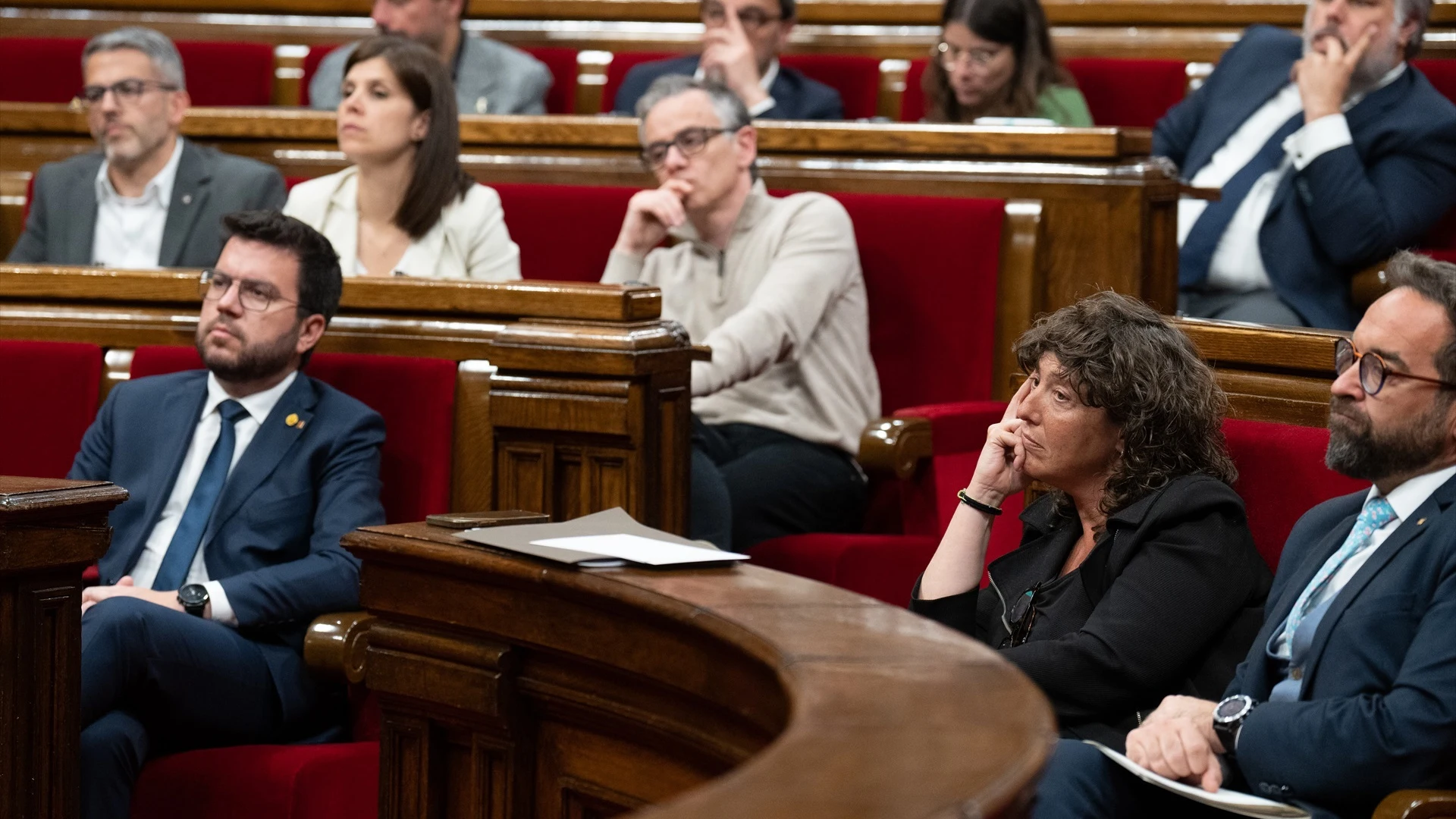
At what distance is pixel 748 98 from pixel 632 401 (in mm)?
1261

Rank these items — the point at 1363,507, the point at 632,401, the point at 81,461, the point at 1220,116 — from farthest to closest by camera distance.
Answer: the point at 1220,116
the point at 81,461
the point at 632,401
the point at 1363,507

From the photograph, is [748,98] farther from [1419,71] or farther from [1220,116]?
[1419,71]

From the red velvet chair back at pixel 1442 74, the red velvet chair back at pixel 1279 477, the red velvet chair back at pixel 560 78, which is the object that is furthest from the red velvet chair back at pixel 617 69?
the red velvet chair back at pixel 1279 477

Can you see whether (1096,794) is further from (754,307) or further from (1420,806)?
(754,307)

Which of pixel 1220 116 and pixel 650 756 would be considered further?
pixel 1220 116

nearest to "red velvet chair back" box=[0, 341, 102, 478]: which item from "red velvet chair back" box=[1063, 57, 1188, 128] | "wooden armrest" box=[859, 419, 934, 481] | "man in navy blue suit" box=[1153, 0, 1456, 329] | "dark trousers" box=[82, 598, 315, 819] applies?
"dark trousers" box=[82, 598, 315, 819]

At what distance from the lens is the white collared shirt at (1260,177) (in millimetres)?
2451

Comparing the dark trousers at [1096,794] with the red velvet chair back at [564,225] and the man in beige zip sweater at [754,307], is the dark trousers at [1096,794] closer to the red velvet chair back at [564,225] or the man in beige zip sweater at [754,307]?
the man in beige zip sweater at [754,307]

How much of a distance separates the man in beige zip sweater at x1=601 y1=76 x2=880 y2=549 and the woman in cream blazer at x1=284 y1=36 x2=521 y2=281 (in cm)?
24

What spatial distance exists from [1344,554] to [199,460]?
4.11ft

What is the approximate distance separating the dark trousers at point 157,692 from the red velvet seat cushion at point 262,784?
29mm

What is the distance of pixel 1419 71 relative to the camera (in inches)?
102

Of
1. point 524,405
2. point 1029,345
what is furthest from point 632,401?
point 1029,345

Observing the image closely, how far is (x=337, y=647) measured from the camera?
171 centimetres
